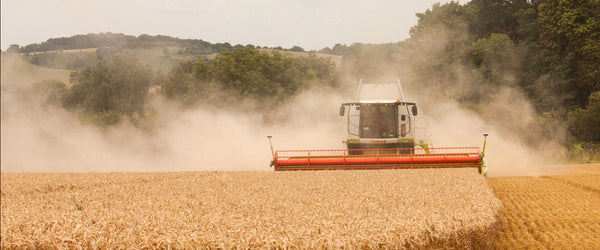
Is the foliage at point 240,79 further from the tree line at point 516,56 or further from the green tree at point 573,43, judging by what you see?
the green tree at point 573,43

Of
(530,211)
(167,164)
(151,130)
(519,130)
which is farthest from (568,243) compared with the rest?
(151,130)

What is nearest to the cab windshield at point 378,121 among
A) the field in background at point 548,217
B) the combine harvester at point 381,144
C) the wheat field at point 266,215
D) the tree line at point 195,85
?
the combine harvester at point 381,144

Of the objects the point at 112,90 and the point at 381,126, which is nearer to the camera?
the point at 381,126

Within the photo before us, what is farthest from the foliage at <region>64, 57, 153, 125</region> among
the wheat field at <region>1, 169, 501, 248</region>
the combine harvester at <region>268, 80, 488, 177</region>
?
the wheat field at <region>1, 169, 501, 248</region>

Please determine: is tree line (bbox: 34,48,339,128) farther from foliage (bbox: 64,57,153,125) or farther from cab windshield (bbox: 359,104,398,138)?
cab windshield (bbox: 359,104,398,138)

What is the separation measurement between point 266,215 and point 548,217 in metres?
5.22

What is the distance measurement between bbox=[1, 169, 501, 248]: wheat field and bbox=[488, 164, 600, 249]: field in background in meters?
0.63

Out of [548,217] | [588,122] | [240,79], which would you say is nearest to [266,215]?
[548,217]

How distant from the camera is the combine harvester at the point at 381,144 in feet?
47.1

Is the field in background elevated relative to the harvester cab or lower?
lower

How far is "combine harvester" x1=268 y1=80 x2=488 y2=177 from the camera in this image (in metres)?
14.3

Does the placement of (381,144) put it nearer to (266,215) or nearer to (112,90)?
(266,215)

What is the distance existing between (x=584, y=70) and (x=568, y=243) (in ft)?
86.6

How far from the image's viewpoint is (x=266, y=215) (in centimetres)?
698
